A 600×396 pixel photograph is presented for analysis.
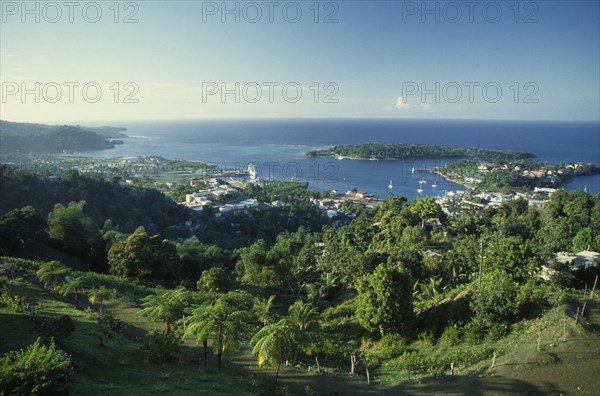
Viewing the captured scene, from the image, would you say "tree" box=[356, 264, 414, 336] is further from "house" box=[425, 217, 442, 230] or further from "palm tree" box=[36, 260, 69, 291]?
"house" box=[425, 217, 442, 230]

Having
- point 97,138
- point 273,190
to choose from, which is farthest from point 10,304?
point 97,138

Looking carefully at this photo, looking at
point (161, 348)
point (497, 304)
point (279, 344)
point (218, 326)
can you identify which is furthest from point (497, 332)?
point (161, 348)

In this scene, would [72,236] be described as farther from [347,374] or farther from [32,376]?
[32,376]

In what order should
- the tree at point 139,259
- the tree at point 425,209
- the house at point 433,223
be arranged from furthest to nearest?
the tree at point 425,209 → the house at point 433,223 → the tree at point 139,259

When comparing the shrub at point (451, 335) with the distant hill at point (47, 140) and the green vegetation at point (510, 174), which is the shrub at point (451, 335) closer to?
the green vegetation at point (510, 174)

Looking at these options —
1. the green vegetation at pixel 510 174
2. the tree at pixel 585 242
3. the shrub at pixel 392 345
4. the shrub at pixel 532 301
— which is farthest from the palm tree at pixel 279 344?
the green vegetation at pixel 510 174

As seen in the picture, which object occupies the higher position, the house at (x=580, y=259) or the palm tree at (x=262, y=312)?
the house at (x=580, y=259)

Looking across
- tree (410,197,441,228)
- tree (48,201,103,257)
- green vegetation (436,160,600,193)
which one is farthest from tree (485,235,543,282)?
green vegetation (436,160,600,193)
